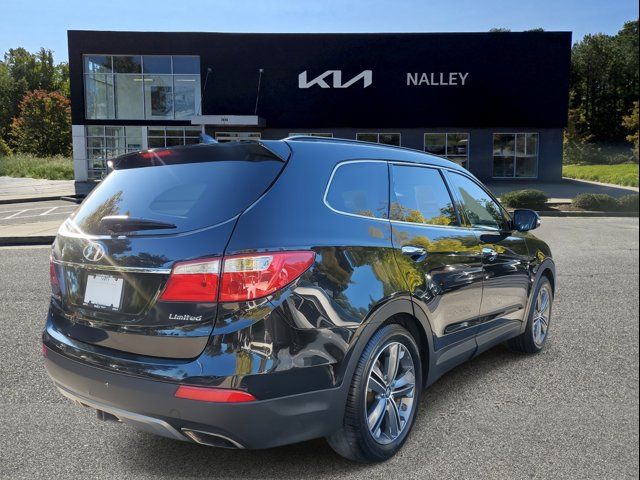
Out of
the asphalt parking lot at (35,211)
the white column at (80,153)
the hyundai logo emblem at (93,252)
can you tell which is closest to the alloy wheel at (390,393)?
the hyundai logo emblem at (93,252)

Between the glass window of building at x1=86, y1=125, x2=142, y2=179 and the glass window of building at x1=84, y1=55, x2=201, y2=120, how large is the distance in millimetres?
679

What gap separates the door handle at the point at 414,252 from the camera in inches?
124

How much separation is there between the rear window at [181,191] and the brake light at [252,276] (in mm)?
241

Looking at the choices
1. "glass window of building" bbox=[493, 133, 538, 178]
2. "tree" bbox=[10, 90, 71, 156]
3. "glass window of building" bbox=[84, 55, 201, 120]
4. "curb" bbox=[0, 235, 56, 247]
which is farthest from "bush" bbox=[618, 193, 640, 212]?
"tree" bbox=[10, 90, 71, 156]

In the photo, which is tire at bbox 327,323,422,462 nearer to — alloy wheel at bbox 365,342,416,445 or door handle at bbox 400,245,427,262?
alloy wheel at bbox 365,342,416,445

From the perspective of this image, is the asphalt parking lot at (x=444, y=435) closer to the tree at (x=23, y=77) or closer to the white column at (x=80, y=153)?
the white column at (x=80, y=153)

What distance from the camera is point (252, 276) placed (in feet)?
8.08

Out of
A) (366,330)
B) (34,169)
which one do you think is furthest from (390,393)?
(34,169)

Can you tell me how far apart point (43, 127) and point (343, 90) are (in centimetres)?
4071

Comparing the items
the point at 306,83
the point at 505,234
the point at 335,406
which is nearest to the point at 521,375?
the point at 505,234

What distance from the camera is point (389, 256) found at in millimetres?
3004

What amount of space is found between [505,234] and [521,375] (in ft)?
3.62

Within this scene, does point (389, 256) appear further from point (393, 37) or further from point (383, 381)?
point (393, 37)

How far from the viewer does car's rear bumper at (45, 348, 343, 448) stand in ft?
8.07
